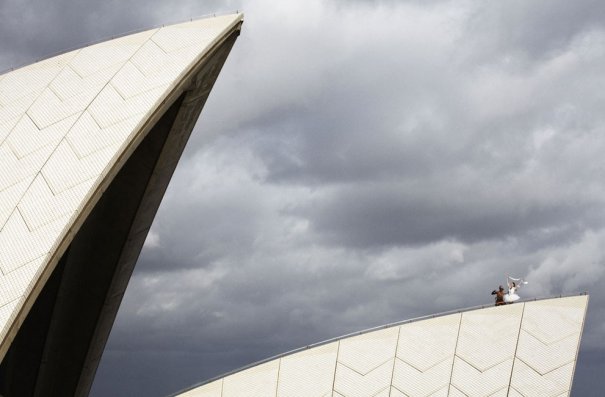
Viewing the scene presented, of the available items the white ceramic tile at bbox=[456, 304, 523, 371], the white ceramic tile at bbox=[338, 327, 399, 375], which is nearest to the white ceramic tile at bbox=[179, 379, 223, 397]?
the white ceramic tile at bbox=[338, 327, 399, 375]

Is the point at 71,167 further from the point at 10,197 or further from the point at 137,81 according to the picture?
the point at 137,81

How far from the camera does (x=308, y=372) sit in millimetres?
16812

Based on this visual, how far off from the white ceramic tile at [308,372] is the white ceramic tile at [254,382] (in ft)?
0.53

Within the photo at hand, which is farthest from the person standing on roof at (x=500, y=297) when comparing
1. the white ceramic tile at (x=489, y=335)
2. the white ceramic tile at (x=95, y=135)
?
the white ceramic tile at (x=95, y=135)

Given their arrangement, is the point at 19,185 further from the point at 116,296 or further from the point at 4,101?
the point at 116,296

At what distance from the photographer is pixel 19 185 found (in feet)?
45.1

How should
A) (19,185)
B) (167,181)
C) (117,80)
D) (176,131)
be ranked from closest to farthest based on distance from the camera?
(19,185) < (117,80) < (176,131) < (167,181)

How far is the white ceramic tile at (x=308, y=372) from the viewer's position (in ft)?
54.2

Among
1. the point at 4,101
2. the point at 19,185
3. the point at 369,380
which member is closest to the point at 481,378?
the point at 369,380

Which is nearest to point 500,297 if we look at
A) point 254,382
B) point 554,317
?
point 554,317

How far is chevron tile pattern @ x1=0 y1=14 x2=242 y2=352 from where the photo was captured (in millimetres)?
12672

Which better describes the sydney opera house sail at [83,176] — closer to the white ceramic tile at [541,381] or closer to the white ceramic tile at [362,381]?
the white ceramic tile at [362,381]

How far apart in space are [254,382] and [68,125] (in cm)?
624

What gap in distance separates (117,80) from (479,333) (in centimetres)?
892
